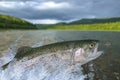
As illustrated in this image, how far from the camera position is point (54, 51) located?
35.2 feet

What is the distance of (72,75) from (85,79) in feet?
4.85

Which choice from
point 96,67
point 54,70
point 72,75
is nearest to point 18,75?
point 54,70

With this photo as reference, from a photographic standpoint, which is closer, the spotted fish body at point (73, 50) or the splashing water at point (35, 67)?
the spotted fish body at point (73, 50)

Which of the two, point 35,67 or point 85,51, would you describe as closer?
point 85,51

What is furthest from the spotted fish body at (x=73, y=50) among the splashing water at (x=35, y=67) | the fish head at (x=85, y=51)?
the splashing water at (x=35, y=67)

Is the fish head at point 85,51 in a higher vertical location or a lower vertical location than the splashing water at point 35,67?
higher

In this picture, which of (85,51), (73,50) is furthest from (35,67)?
(85,51)

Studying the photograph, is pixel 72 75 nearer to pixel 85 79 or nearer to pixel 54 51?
pixel 85 79

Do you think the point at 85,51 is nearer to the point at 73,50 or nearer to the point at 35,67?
the point at 73,50

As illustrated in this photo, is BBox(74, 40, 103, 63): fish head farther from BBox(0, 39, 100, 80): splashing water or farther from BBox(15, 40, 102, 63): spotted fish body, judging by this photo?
BBox(0, 39, 100, 80): splashing water

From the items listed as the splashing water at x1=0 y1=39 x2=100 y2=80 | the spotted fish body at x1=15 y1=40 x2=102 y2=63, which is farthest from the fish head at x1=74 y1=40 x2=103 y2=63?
the splashing water at x1=0 y1=39 x2=100 y2=80

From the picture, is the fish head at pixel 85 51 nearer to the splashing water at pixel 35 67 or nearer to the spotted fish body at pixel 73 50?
Answer: the spotted fish body at pixel 73 50

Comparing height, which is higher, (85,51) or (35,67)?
(85,51)

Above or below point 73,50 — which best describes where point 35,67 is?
below
